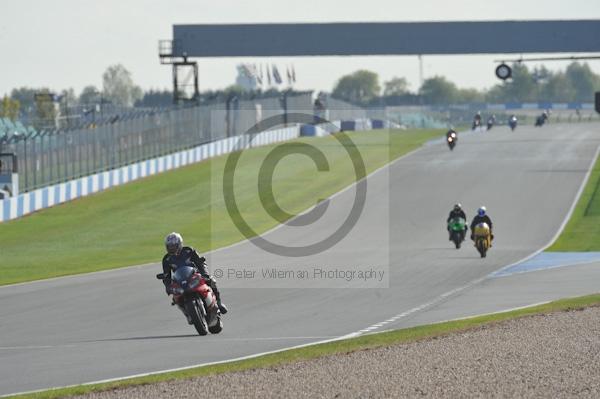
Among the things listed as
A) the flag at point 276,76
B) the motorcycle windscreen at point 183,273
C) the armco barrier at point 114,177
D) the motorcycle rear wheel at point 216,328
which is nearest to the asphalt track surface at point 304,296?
the motorcycle rear wheel at point 216,328

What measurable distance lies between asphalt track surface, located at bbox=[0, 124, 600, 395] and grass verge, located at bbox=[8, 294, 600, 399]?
603 mm

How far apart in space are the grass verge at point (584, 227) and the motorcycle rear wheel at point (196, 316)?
1966 centimetres

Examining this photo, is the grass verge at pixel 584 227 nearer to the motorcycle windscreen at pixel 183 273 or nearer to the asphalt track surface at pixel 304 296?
the asphalt track surface at pixel 304 296

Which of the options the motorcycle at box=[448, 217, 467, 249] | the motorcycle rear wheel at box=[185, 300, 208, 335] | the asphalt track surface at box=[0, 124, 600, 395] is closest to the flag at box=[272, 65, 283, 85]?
the asphalt track surface at box=[0, 124, 600, 395]

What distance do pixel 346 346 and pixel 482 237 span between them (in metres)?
16.6

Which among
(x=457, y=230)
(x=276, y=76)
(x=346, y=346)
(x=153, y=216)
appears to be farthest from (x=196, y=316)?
(x=276, y=76)

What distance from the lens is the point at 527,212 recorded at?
45.6 metres

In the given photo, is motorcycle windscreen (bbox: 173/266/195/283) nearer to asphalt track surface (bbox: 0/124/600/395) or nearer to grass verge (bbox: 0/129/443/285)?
asphalt track surface (bbox: 0/124/600/395)

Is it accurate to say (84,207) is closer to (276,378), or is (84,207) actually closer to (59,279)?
(59,279)

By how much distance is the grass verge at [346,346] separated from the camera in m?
13.3

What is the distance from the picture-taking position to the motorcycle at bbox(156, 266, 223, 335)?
17.2 metres

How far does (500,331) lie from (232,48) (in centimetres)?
6577

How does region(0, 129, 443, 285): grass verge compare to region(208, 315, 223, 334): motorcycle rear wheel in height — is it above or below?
below

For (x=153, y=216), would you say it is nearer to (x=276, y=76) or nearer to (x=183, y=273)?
(x=183, y=273)
